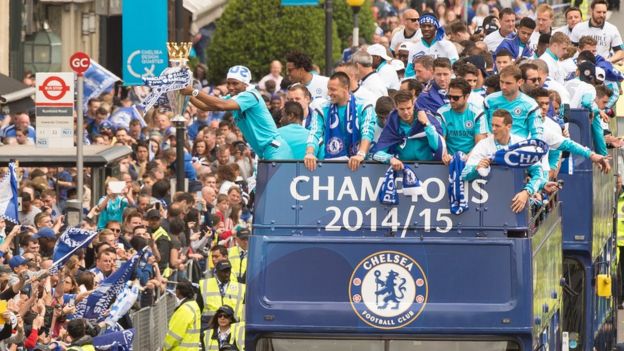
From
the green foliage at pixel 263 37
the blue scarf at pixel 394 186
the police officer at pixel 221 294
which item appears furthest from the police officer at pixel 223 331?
the green foliage at pixel 263 37

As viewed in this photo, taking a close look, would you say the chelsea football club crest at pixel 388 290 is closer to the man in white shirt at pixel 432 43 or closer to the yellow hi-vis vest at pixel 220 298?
the yellow hi-vis vest at pixel 220 298

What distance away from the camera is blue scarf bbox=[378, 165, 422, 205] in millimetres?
17141

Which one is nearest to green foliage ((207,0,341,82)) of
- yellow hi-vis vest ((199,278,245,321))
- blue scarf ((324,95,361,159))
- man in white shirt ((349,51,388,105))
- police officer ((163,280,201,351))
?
yellow hi-vis vest ((199,278,245,321))

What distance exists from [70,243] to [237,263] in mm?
3120

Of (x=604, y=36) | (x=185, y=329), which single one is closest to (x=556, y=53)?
(x=604, y=36)

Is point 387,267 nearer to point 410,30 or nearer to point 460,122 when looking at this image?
point 460,122

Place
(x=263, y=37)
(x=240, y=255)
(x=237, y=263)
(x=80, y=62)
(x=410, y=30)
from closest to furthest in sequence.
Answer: (x=237, y=263), (x=240, y=255), (x=80, y=62), (x=410, y=30), (x=263, y=37)

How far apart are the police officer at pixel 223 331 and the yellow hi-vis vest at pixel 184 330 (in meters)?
0.13

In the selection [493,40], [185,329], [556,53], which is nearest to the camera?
[185,329]

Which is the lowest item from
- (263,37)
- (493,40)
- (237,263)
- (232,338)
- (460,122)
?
(232,338)

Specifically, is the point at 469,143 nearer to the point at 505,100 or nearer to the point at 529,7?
the point at 505,100

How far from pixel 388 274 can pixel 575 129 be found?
5.65 metres

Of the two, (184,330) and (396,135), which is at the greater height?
(396,135)

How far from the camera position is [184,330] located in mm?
21812
